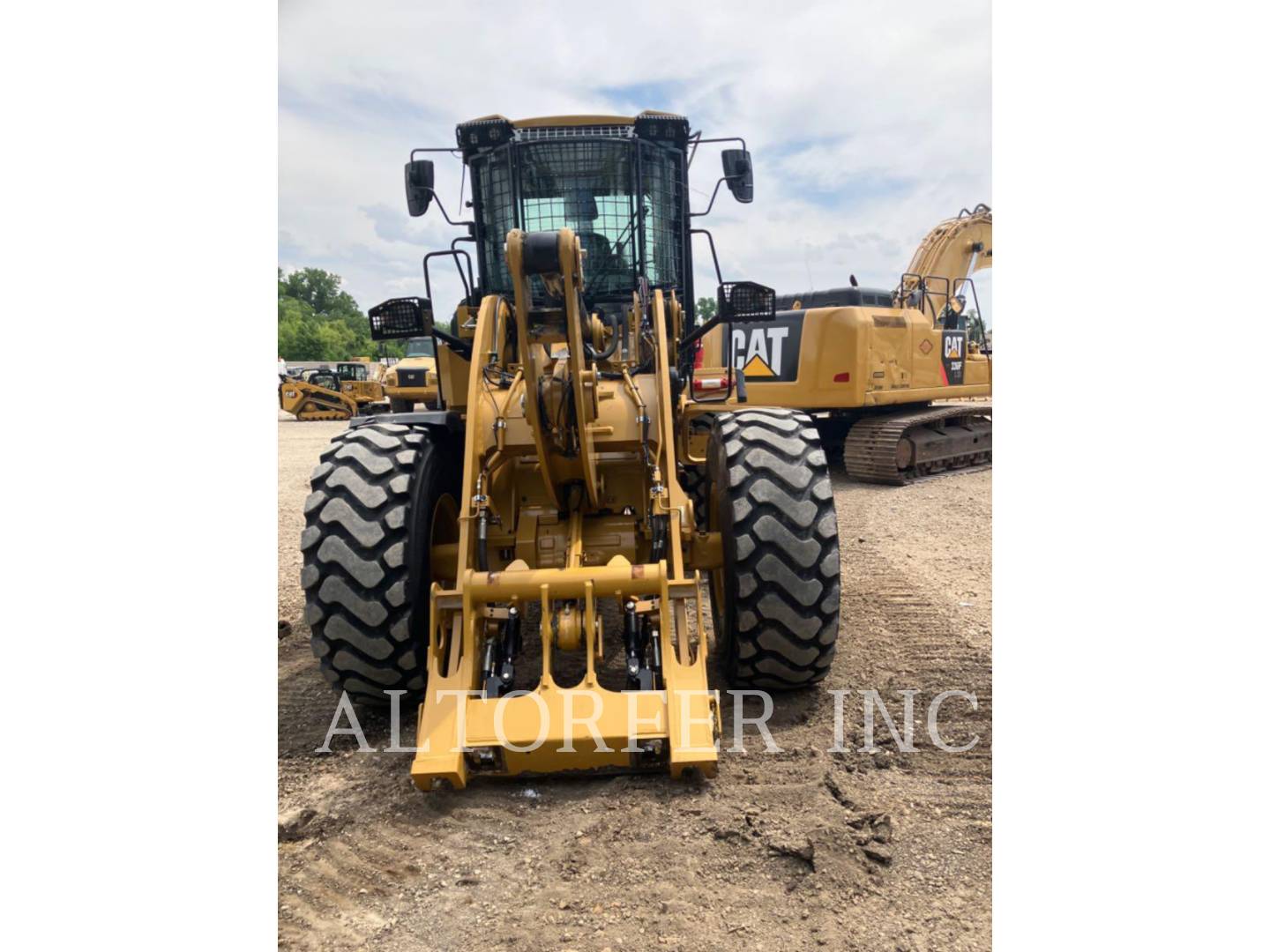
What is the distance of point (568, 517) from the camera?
391 centimetres

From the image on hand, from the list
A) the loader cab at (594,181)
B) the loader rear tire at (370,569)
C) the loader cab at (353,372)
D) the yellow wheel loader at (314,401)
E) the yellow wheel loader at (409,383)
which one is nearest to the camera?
the loader rear tire at (370,569)

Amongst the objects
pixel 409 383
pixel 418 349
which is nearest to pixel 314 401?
pixel 418 349

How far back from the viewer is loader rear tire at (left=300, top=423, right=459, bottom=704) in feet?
10.5

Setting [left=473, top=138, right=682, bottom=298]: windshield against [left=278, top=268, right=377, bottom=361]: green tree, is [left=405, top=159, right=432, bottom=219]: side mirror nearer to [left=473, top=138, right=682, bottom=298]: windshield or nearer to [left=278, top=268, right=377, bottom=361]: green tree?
[left=473, top=138, right=682, bottom=298]: windshield

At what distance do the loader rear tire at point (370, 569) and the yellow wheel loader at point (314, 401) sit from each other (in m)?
21.2

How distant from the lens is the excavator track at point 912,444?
967cm

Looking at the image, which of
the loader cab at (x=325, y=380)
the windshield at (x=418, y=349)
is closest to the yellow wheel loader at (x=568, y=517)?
the windshield at (x=418, y=349)

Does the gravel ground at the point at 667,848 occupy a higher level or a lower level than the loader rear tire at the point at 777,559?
lower

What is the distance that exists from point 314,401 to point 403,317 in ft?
70.5

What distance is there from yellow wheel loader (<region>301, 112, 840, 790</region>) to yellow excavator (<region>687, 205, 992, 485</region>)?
175 inches

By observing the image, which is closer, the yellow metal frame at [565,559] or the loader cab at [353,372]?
the yellow metal frame at [565,559]

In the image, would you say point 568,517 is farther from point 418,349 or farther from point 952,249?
point 418,349

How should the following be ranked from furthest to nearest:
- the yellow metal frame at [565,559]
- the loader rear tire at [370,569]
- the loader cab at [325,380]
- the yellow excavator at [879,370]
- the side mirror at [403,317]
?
the loader cab at [325,380] → the yellow excavator at [879,370] → the side mirror at [403,317] → the loader rear tire at [370,569] → the yellow metal frame at [565,559]

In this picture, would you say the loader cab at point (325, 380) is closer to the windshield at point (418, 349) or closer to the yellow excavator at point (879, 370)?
the windshield at point (418, 349)
